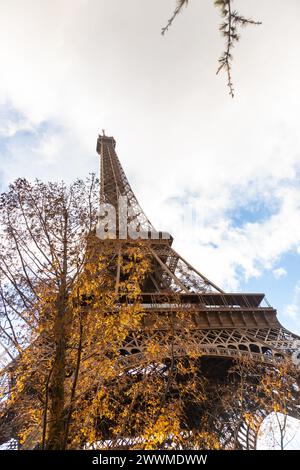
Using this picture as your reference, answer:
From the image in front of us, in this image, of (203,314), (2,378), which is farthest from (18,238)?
(203,314)

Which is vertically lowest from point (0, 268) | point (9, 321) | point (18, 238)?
point (9, 321)

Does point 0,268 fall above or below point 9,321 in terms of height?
above

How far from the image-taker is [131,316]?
7.73 meters

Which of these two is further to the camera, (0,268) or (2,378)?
(2,378)

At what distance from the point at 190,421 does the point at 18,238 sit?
19365mm

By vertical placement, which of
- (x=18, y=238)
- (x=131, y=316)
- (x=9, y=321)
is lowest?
(x=9, y=321)

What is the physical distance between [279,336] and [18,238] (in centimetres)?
1614
